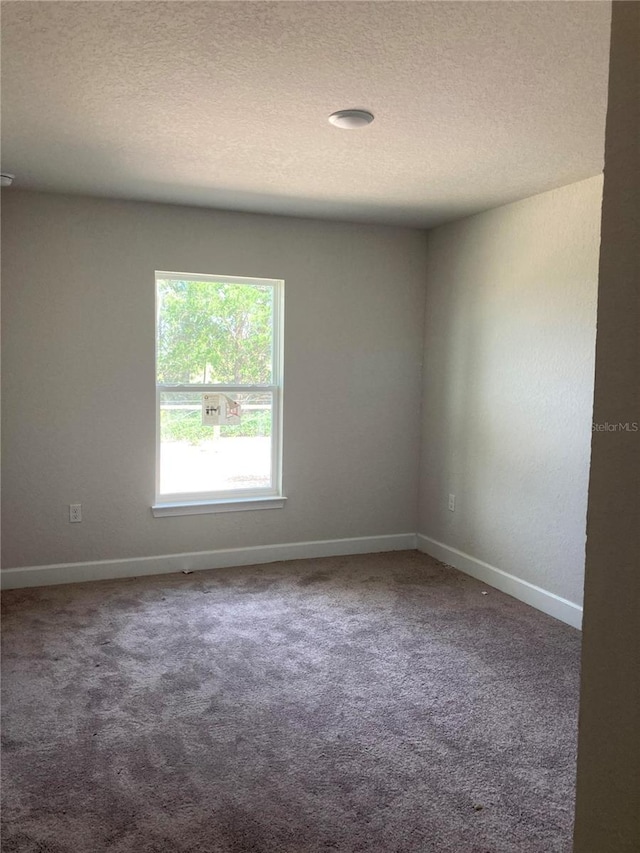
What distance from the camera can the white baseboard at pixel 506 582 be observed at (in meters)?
3.68

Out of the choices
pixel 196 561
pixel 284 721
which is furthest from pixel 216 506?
pixel 284 721

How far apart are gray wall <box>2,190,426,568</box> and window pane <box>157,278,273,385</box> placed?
133mm

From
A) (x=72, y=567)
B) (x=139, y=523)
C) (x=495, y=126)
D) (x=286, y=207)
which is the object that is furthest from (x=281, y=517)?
(x=495, y=126)

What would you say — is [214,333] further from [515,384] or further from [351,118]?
[351,118]

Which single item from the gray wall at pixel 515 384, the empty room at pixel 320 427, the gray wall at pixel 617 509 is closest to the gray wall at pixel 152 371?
the empty room at pixel 320 427

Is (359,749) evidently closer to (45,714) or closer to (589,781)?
(45,714)

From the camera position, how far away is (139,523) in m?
4.35

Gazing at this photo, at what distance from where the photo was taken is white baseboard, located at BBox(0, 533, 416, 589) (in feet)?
13.5

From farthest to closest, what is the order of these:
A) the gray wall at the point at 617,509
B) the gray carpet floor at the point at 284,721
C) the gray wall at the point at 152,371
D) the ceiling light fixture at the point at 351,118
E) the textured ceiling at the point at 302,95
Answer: the gray wall at the point at 152,371, the ceiling light fixture at the point at 351,118, the gray carpet floor at the point at 284,721, the textured ceiling at the point at 302,95, the gray wall at the point at 617,509

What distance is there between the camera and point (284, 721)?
2.62m

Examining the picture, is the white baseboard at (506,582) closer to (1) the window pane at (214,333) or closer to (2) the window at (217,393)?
(2) the window at (217,393)

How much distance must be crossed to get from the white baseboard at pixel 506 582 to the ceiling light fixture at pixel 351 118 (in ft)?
8.73

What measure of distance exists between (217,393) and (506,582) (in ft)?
7.37

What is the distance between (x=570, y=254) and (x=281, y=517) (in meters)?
2.53
